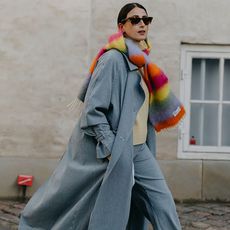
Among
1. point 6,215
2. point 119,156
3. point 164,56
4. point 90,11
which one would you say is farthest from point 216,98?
point 119,156

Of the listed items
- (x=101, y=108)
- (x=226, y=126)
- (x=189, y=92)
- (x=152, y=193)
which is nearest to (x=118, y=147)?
(x=101, y=108)

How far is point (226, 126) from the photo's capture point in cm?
687

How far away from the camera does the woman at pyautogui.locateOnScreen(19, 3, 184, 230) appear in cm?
337

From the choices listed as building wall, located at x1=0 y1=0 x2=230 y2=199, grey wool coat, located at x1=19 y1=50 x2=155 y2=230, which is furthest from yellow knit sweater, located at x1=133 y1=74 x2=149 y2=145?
building wall, located at x1=0 y1=0 x2=230 y2=199

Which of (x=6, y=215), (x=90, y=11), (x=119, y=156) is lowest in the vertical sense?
(x=6, y=215)

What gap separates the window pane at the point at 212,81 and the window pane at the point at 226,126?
189 millimetres

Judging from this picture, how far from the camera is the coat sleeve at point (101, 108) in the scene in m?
3.34

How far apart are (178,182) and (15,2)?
2816 millimetres

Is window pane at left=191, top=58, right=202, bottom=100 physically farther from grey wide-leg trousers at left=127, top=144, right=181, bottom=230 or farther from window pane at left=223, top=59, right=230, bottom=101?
grey wide-leg trousers at left=127, top=144, right=181, bottom=230

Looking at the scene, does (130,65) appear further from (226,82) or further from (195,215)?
(226,82)

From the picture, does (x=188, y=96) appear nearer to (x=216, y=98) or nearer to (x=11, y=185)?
(x=216, y=98)

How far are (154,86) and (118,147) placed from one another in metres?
0.55

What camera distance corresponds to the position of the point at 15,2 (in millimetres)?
6316

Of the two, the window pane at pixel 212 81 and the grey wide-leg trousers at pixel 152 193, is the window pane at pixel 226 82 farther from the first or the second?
the grey wide-leg trousers at pixel 152 193
